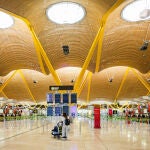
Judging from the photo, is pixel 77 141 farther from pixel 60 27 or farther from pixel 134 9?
pixel 134 9

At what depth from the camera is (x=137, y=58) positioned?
39.4 m

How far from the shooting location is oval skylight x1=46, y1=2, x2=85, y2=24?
25.2 m

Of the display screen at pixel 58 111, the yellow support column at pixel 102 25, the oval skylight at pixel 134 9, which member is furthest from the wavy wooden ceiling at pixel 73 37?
the display screen at pixel 58 111

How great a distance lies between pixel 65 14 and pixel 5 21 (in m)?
7.28

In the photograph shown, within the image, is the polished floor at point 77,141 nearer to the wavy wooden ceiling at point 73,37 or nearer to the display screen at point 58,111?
the display screen at point 58,111

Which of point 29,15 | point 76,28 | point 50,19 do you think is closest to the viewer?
point 29,15

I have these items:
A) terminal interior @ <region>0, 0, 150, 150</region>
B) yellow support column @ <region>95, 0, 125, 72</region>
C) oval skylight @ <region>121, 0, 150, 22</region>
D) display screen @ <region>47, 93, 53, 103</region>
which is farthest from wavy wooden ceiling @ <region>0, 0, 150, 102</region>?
display screen @ <region>47, 93, 53, 103</region>

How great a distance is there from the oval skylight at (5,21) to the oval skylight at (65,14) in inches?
192

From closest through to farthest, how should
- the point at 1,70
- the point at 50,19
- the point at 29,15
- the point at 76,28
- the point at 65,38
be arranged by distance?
the point at 29,15 < the point at 50,19 < the point at 76,28 < the point at 65,38 < the point at 1,70

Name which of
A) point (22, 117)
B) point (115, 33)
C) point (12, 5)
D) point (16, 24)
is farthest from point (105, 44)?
point (22, 117)

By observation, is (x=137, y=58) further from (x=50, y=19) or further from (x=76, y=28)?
(x=50, y=19)

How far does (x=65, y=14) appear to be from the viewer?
2705cm

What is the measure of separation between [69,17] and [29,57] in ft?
43.4

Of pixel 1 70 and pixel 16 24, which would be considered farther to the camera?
A: pixel 1 70
